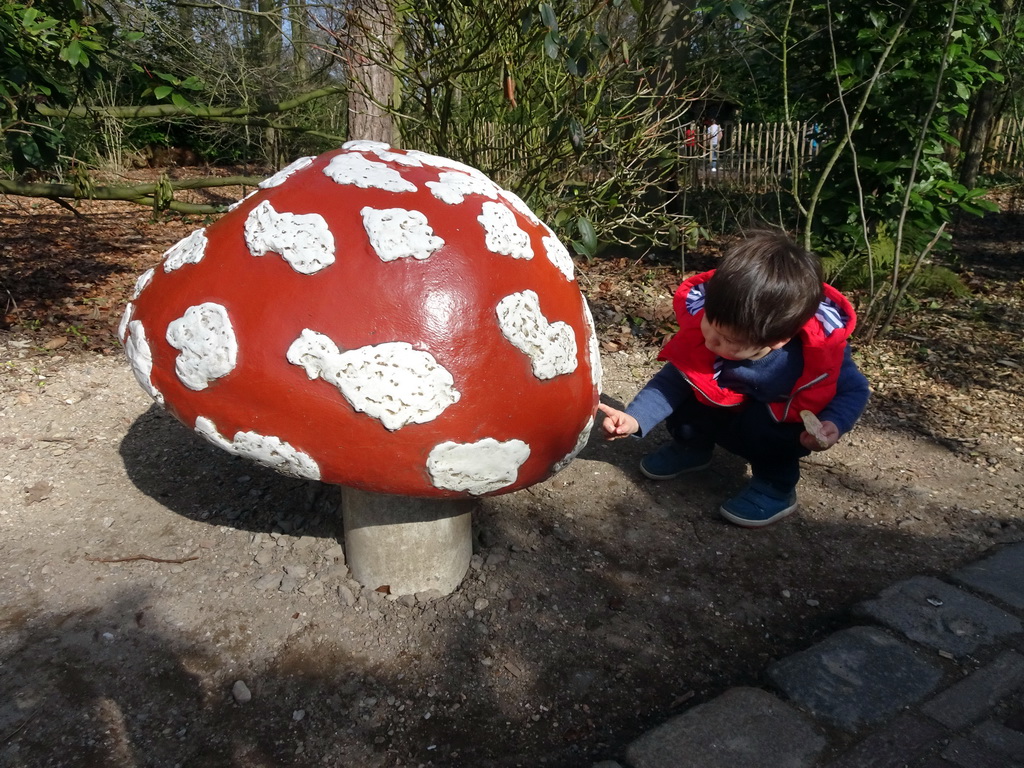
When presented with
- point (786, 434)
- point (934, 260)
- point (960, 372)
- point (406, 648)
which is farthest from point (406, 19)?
point (934, 260)

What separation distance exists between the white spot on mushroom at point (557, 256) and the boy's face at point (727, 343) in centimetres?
54

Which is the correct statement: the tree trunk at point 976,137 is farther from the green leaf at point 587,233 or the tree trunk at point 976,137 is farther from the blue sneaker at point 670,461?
the blue sneaker at point 670,461

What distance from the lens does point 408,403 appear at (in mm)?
1618

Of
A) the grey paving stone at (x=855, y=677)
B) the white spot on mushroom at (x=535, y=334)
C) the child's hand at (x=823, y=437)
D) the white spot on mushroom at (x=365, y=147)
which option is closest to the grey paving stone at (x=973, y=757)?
the grey paving stone at (x=855, y=677)

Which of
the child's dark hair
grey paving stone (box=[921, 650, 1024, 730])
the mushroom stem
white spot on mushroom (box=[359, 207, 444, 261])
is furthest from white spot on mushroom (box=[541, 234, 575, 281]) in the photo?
grey paving stone (box=[921, 650, 1024, 730])

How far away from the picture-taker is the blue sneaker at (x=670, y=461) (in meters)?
3.08

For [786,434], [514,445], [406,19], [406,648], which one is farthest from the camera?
[406,19]

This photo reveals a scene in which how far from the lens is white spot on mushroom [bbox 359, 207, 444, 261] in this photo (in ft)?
5.44

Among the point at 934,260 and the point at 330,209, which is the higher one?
the point at 330,209

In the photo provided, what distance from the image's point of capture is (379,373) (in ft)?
5.24

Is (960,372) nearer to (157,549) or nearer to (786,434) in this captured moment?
(786,434)

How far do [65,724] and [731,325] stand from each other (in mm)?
2038

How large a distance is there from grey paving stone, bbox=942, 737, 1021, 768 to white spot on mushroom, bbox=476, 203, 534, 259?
1.53 meters

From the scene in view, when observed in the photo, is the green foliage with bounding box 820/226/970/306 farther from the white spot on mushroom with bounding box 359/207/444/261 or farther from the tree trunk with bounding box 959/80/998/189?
the tree trunk with bounding box 959/80/998/189
